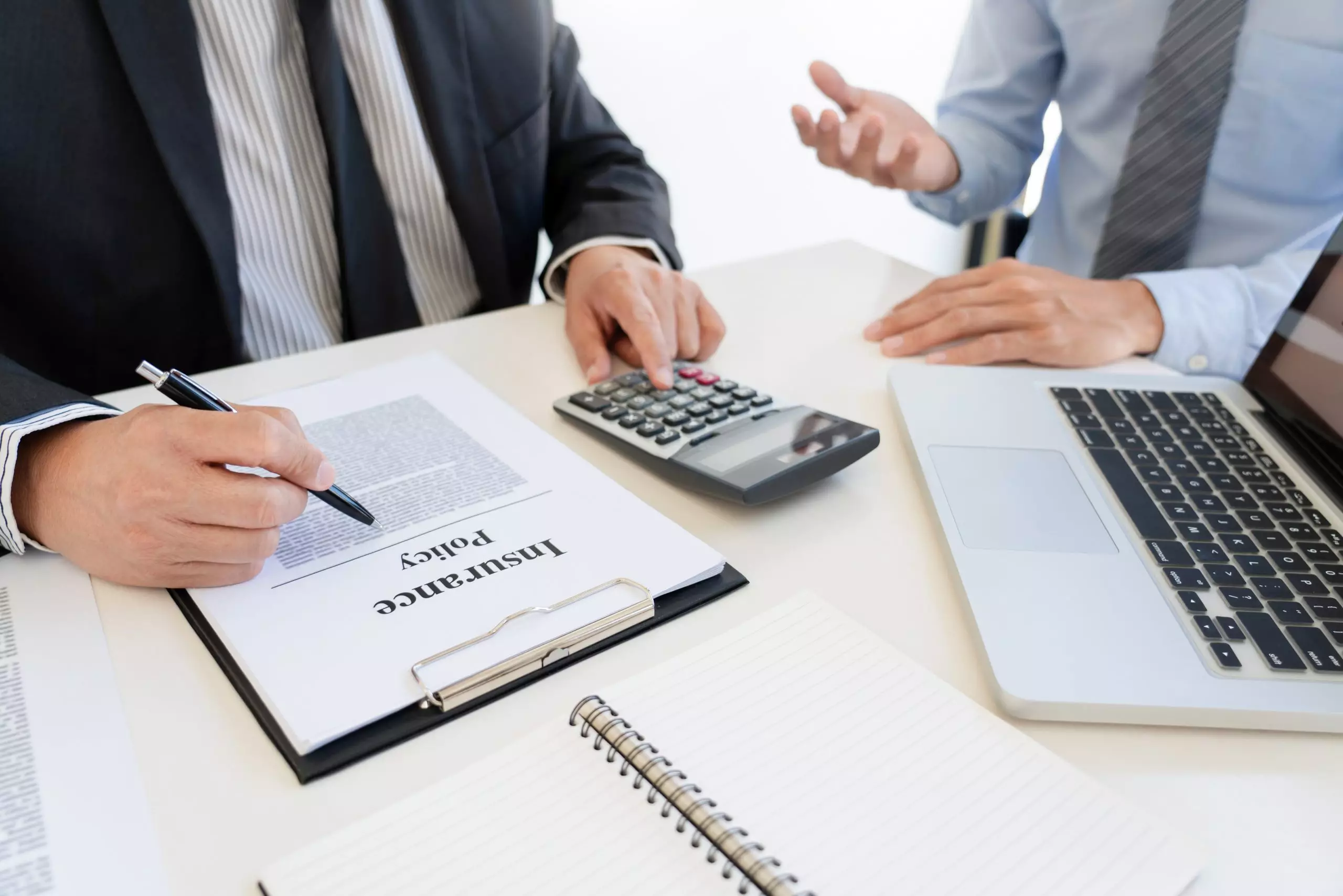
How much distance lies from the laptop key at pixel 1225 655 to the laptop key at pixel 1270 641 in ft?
0.05

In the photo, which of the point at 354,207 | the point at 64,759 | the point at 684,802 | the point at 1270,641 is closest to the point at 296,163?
the point at 354,207

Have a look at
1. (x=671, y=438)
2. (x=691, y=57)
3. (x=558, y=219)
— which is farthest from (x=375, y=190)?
(x=691, y=57)

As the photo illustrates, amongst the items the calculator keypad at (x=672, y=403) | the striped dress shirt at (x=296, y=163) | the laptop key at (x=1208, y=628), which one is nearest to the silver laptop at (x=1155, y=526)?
the laptop key at (x=1208, y=628)

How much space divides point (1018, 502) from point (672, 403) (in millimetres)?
235

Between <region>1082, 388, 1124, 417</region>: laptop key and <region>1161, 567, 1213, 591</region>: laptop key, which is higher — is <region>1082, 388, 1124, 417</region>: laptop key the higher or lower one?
the higher one

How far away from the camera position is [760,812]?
0.33 metres

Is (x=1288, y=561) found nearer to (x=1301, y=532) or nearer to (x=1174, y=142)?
(x=1301, y=532)

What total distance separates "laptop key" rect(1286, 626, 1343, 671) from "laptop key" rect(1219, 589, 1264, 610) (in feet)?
0.06

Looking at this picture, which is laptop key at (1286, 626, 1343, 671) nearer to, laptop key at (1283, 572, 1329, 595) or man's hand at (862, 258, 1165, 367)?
laptop key at (1283, 572, 1329, 595)

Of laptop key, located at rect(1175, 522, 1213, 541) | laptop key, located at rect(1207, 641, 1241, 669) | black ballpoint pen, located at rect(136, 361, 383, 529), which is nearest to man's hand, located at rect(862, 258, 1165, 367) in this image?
laptop key, located at rect(1175, 522, 1213, 541)

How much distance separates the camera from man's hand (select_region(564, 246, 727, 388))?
26.9 inches

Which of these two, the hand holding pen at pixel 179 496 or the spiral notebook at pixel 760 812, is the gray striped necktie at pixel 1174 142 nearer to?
the spiral notebook at pixel 760 812

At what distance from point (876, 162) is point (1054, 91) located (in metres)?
0.42

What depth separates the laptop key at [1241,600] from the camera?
43 centimetres
